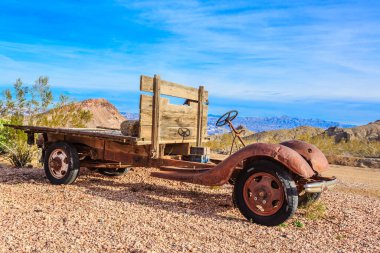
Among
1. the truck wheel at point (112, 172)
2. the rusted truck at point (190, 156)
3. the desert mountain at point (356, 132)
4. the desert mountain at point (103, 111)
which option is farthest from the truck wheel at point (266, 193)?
the desert mountain at point (356, 132)

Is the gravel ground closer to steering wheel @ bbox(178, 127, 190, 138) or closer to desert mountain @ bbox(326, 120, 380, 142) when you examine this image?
steering wheel @ bbox(178, 127, 190, 138)

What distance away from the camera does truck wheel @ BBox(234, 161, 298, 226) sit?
5.16m

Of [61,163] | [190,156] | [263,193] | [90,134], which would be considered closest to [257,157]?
[263,193]

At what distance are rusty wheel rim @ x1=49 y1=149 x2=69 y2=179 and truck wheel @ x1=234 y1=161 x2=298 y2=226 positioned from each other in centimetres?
350

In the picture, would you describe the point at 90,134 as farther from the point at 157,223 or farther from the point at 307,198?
the point at 307,198

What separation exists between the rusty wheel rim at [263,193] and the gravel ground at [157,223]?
246 millimetres

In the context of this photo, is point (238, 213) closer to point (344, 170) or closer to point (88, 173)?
point (88, 173)

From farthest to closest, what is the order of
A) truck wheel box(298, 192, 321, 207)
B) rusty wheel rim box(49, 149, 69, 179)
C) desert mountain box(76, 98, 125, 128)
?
desert mountain box(76, 98, 125, 128), rusty wheel rim box(49, 149, 69, 179), truck wheel box(298, 192, 321, 207)

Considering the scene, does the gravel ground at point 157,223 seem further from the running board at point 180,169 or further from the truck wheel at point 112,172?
the truck wheel at point 112,172

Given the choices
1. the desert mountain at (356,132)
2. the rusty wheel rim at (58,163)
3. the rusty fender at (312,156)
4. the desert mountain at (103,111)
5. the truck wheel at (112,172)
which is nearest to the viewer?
the rusty fender at (312,156)

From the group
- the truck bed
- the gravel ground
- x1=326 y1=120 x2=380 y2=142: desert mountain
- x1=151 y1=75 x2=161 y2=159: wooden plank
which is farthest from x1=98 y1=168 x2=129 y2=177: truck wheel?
x1=326 y1=120 x2=380 y2=142: desert mountain

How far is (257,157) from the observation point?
218 inches

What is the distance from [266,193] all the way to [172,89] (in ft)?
8.35

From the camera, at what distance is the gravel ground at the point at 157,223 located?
14.2 feet
